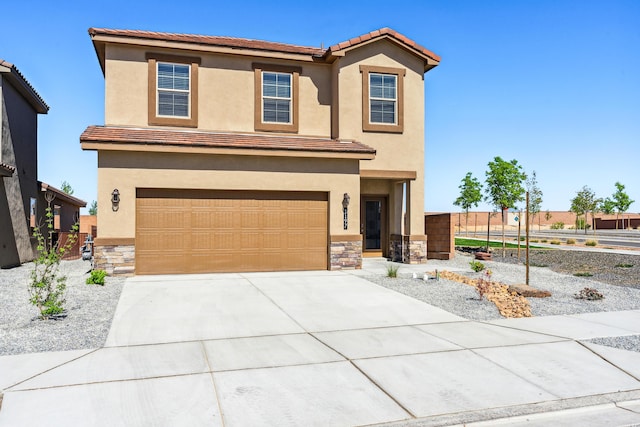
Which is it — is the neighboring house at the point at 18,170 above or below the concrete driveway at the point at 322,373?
above

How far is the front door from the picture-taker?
1973 centimetres

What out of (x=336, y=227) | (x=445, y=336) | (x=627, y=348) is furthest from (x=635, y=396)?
(x=336, y=227)

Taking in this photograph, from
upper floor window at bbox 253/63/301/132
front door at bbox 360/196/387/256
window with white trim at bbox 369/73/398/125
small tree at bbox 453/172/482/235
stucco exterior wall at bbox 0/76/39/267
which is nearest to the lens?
stucco exterior wall at bbox 0/76/39/267

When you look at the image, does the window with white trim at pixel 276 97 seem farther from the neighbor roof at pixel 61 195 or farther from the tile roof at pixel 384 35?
the neighbor roof at pixel 61 195

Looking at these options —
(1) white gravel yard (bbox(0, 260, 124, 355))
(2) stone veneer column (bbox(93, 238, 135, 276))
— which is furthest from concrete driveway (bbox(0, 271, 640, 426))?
(2) stone veneer column (bbox(93, 238, 135, 276))

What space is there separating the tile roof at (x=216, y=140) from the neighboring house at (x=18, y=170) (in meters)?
3.12

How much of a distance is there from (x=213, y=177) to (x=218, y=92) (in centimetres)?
371

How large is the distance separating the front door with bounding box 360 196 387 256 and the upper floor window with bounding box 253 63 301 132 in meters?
4.41

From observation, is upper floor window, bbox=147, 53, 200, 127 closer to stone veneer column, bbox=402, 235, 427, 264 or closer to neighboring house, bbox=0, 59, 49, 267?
neighboring house, bbox=0, 59, 49, 267

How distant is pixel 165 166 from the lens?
48.4ft

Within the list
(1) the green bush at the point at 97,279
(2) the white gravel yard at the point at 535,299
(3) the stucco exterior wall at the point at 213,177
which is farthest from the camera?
(3) the stucco exterior wall at the point at 213,177

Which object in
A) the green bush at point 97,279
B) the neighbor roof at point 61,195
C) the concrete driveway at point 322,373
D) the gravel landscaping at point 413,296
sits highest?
the neighbor roof at point 61,195

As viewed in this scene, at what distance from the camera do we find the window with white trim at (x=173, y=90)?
16.4m

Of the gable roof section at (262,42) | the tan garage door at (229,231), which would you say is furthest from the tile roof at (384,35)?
the tan garage door at (229,231)
